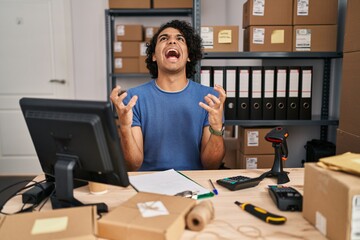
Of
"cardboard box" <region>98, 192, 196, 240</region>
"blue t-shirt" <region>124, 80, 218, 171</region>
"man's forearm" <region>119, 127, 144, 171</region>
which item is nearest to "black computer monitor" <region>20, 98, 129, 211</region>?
"cardboard box" <region>98, 192, 196, 240</region>

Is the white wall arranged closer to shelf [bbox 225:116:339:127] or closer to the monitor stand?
shelf [bbox 225:116:339:127]

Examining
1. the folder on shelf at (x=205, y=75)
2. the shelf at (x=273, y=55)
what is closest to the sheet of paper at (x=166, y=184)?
the folder on shelf at (x=205, y=75)

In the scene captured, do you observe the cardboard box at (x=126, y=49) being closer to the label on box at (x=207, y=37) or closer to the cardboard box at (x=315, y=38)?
the label on box at (x=207, y=37)

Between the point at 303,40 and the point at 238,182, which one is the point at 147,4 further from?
the point at 238,182

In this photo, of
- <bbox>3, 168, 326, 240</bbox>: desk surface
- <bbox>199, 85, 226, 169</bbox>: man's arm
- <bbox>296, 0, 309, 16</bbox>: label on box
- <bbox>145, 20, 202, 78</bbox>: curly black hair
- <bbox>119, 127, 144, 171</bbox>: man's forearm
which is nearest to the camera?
<bbox>3, 168, 326, 240</bbox>: desk surface

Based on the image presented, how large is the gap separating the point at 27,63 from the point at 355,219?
3.53m

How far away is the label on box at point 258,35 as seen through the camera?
2.05m


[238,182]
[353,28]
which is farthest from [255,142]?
[238,182]

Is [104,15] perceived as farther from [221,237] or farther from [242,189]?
[221,237]

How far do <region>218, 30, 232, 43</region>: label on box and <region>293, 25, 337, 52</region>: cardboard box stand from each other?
42 cm

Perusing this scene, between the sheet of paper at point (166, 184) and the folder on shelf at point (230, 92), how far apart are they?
3.23ft

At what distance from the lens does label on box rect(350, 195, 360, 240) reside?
2.26 ft

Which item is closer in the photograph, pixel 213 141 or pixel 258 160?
pixel 213 141

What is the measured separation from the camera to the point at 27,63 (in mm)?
3441
